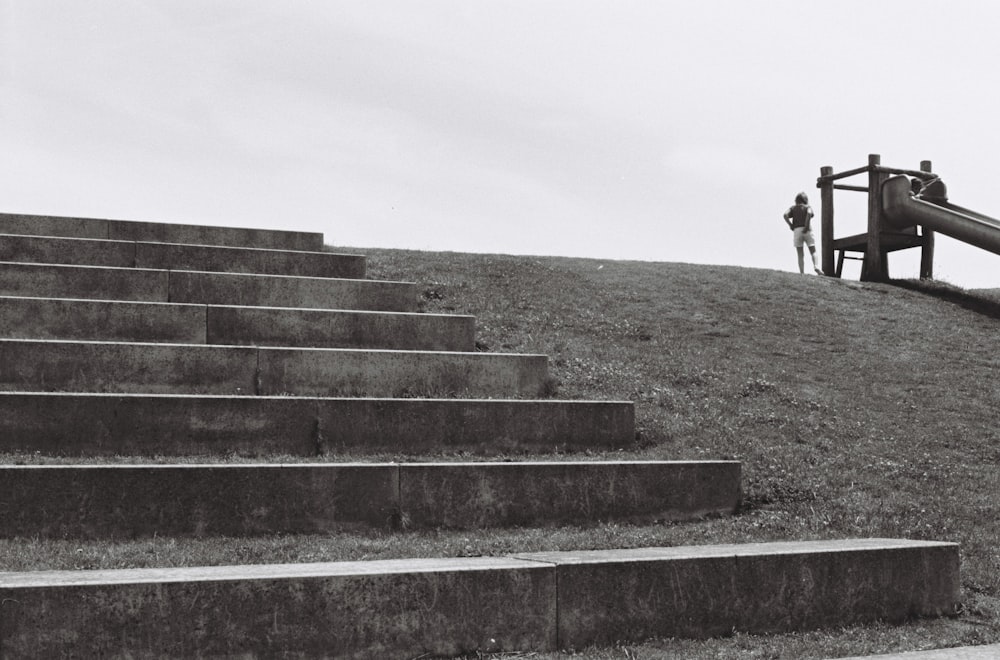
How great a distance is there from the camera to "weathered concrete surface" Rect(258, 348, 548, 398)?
24.6ft

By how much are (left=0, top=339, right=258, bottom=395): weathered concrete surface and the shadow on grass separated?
10829mm

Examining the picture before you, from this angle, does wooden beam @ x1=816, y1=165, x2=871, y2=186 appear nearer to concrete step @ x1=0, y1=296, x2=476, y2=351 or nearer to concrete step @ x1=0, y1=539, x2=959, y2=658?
concrete step @ x1=0, y1=296, x2=476, y2=351

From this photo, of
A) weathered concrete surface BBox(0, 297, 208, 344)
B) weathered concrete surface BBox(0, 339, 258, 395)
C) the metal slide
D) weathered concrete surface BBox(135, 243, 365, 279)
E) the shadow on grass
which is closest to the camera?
weathered concrete surface BBox(0, 339, 258, 395)

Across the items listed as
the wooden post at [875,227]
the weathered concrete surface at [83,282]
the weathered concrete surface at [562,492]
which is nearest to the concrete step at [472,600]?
the weathered concrete surface at [562,492]

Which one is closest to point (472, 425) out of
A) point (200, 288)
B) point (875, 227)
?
point (200, 288)

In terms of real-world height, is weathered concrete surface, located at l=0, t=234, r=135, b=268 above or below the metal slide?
below

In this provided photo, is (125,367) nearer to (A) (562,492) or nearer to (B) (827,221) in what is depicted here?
(A) (562,492)

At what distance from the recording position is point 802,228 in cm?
1745

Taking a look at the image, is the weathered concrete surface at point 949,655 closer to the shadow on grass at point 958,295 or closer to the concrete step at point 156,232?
the concrete step at point 156,232

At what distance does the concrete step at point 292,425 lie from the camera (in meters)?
6.10

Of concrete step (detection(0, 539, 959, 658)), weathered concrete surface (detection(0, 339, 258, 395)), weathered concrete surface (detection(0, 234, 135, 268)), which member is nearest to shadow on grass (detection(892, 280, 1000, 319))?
concrete step (detection(0, 539, 959, 658))

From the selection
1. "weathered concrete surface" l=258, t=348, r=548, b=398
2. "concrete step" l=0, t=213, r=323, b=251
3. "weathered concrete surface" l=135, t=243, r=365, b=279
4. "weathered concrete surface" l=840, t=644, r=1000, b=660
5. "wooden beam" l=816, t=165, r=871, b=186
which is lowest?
"weathered concrete surface" l=840, t=644, r=1000, b=660

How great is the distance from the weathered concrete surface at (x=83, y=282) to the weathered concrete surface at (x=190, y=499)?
385cm

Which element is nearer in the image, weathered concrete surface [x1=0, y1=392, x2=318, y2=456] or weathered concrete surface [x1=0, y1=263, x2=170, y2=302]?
weathered concrete surface [x1=0, y1=392, x2=318, y2=456]
